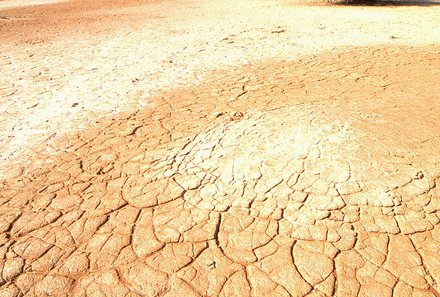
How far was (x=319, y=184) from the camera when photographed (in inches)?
99.3

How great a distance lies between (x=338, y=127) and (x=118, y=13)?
9785 millimetres

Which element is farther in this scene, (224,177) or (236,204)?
(224,177)

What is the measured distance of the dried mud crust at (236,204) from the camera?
1.93 meters

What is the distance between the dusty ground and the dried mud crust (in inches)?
0.4

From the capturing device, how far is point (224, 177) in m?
2.68

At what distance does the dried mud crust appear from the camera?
1.93m

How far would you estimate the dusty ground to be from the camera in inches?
77.3

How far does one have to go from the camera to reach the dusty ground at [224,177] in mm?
1963

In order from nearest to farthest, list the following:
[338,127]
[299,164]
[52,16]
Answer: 1. [299,164]
2. [338,127]
3. [52,16]

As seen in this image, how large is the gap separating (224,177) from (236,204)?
314mm

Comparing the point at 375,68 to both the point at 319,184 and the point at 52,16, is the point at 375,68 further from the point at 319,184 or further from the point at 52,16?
the point at 52,16

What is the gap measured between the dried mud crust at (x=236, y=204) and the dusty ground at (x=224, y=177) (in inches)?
0.4

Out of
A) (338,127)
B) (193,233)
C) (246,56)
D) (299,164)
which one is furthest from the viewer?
(246,56)

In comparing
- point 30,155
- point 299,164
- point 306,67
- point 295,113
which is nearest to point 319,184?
point 299,164
